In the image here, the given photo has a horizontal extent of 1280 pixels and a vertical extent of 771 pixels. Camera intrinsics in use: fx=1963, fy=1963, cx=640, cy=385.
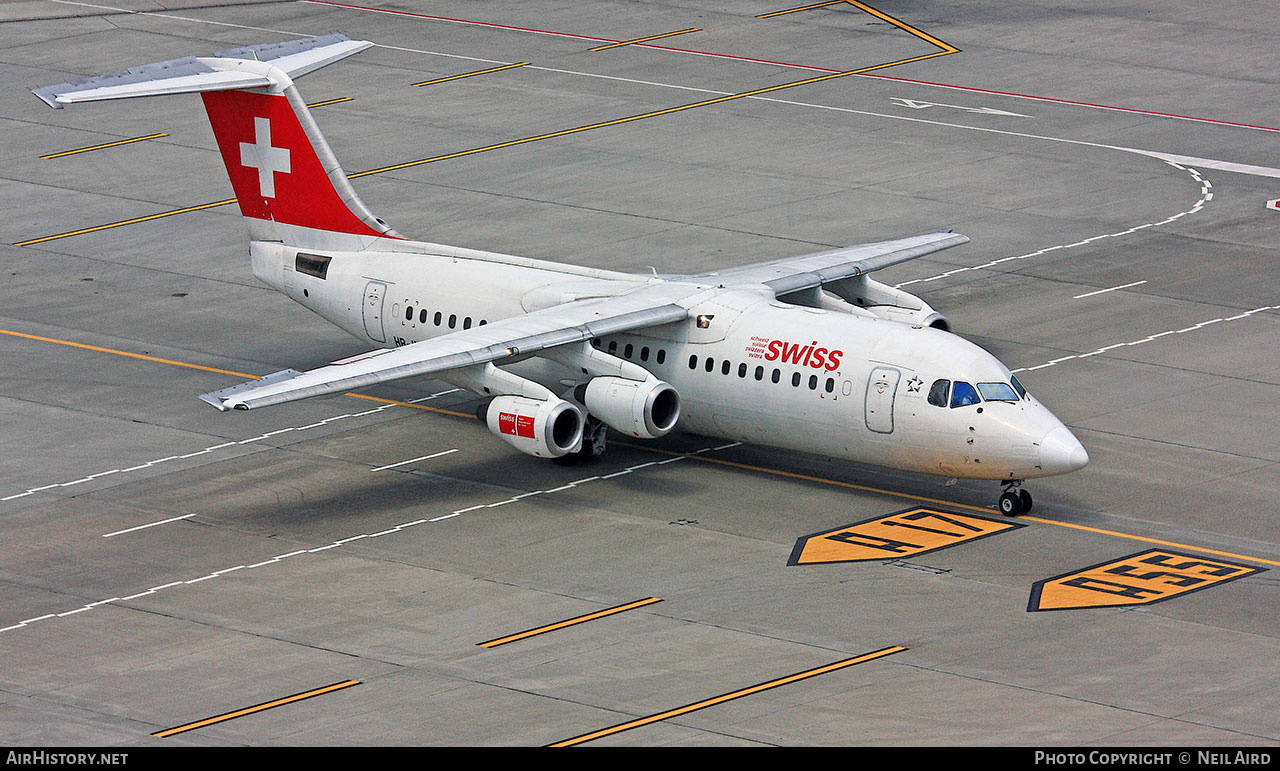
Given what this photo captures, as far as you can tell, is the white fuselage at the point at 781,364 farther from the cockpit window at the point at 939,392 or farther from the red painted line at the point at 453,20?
the red painted line at the point at 453,20

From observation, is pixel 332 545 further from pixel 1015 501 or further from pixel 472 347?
pixel 1015 501

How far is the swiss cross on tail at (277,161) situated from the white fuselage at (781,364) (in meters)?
2.01

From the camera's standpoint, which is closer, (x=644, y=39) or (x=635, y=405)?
(x=635, y=405)

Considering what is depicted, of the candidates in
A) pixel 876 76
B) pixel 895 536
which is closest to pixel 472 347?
pixel 895 536

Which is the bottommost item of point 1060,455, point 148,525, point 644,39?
point 148,525

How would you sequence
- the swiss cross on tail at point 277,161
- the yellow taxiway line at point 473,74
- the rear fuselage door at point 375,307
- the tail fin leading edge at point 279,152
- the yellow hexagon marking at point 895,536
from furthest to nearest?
1. the yellow taxiway line at point 473,74
2. the swiss cross on tail at point 277,161
3. the tail fin leading edge at point 279,152
4. the rear fuselage door at point 375,307
5. the yellow hexagon marking at point 895,536

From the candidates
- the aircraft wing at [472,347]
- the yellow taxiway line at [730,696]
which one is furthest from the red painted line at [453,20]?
the yellow taxiway line at [730,696]

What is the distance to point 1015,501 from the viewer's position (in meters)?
37.6

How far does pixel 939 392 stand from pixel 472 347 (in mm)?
9112

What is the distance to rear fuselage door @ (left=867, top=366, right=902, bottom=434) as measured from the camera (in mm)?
37594

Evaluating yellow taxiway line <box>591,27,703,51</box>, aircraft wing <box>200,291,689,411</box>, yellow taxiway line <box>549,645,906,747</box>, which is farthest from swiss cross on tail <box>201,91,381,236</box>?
yellow taxiway line <box>591,27,703,51</box>

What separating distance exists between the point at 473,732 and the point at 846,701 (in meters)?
5.66

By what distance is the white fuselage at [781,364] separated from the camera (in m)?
37.1

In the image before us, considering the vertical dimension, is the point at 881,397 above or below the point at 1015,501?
above
